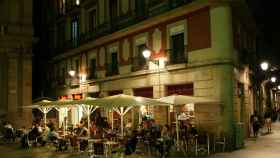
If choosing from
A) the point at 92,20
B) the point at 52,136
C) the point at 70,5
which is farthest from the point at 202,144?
the point at 70,5

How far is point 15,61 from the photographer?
32.7m

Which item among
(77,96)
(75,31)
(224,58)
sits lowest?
(77,96)

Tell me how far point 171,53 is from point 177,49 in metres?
0.39

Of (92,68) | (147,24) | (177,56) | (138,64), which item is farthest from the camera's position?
(92,68)

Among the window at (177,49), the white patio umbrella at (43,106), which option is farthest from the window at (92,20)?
the window at (177,49)

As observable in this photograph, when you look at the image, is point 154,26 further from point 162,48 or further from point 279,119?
point 279,119

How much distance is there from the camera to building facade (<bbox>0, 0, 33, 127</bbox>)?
105ft

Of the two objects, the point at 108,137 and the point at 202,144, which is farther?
the point at 202,144

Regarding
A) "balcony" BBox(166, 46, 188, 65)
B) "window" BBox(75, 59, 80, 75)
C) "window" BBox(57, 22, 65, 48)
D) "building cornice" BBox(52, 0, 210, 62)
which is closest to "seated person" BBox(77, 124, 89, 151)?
"balcony" BBox(166, 46, 188, 65)

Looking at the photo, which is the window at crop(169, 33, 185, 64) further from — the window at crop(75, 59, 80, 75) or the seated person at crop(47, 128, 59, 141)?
the window at crop(75, 59, 80, 75)

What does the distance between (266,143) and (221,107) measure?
3.41 metres

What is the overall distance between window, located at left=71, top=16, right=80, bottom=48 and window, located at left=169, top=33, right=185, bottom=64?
1312 cm

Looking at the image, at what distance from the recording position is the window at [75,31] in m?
34.8

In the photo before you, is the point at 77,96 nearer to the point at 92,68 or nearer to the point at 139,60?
the point at 92,68
